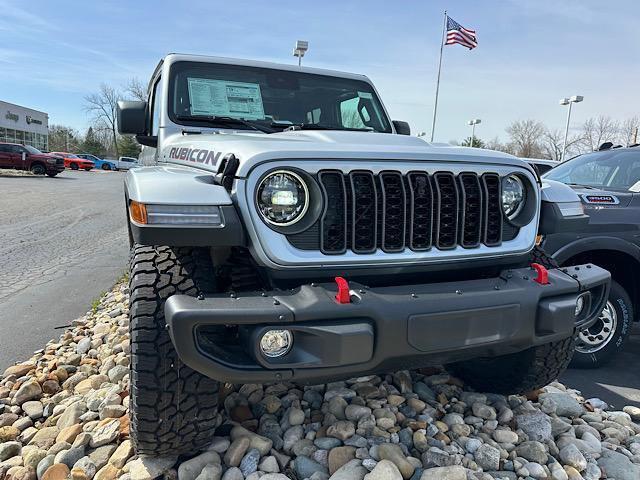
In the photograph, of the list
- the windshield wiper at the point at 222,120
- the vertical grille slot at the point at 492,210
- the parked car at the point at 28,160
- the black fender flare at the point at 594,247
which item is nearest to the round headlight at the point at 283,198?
the vertical grille slot at the point at 492,210

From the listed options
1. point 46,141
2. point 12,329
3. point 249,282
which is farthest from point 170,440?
point 46,141

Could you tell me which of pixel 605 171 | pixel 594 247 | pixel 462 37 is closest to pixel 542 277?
pixel 594 247

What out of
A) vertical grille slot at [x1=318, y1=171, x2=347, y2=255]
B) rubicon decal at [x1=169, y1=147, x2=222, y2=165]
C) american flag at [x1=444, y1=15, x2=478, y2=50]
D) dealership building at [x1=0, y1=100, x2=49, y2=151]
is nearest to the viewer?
vertical grille slot at [x1=318, y1=171, x2=347, y2=255]

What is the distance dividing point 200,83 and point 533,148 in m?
48.1

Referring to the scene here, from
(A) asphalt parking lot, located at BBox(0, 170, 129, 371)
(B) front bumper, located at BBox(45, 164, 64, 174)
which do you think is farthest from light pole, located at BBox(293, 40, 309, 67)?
(B) front bumper, located at BBox(45, 164, 64, 174)

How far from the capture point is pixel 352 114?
3.82 metres

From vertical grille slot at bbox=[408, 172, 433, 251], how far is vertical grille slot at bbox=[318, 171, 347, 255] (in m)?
0.32

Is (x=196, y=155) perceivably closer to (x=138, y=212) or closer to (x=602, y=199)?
(x=138, y=212)

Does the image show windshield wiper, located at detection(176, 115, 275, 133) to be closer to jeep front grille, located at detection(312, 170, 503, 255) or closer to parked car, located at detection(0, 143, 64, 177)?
jeep front grille, located at detection(312, 170, 503, 255)

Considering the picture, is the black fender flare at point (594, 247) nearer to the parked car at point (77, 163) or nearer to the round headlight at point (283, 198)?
the round headlight at point (283, 198)

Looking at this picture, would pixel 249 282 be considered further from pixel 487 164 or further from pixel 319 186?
pixel 487 164

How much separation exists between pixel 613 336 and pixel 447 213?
8.33ft

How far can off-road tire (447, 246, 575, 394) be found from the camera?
266 cm

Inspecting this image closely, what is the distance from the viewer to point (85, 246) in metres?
7.85
